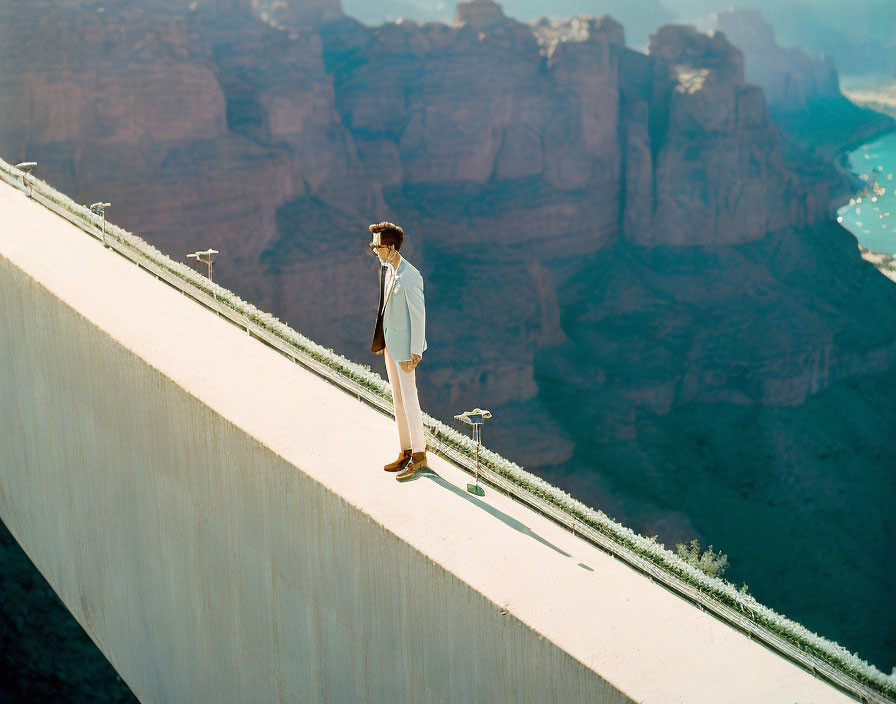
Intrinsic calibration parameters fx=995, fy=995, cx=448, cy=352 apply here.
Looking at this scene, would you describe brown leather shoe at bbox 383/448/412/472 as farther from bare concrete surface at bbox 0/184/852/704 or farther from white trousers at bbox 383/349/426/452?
bare concrete surface at bbox 0/184/852/704

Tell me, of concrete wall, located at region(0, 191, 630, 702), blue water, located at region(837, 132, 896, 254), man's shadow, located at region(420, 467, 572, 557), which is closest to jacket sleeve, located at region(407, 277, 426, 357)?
man's shadow, located at region(420, 467, 572, 557)

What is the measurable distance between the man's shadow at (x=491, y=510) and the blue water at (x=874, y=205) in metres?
56.4

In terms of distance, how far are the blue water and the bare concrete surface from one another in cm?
5513

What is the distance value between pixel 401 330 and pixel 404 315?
0.12 m

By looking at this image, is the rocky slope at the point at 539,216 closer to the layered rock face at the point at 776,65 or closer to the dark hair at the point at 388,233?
the layered rock face at the point at 776,65

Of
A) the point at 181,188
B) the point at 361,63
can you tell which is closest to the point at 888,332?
the point at 361,63

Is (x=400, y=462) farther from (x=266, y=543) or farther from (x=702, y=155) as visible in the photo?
(x=702, y=155)

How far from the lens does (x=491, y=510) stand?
6.43 m

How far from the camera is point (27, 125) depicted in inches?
1457

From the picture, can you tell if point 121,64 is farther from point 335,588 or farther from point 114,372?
point 335,588

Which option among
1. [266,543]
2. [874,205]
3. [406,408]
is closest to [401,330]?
[406,408]

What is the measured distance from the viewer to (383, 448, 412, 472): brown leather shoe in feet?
21.9

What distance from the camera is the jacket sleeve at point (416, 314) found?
6.30m

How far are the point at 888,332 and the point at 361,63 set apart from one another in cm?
3100
